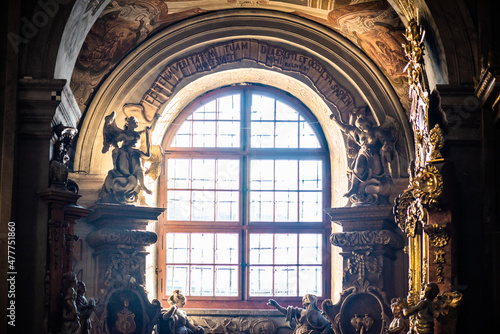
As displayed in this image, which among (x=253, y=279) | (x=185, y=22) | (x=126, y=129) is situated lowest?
(x=253, y=279)

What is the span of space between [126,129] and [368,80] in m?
3.61

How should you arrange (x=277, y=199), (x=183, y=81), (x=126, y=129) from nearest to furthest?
(x=126, y=129), (x=183, y=81), (x=277, y=199)

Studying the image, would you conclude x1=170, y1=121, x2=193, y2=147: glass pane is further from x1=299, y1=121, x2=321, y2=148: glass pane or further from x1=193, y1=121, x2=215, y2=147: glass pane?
x1=299, y1=121, x2=321, y2=148: glass pane

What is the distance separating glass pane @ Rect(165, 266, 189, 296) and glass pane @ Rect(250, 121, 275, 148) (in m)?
2.31

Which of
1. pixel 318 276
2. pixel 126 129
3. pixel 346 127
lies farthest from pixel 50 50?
pixel 318 276

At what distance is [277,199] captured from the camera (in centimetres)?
1617

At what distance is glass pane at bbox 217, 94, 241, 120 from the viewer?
1638 centimetres

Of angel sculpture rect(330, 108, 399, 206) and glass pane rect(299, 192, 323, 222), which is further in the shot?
glass pane rect(299, 192, 323, 222)

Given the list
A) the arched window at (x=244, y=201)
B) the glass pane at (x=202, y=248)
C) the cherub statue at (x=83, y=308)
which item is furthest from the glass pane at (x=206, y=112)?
the cherub statue at (x=83, y=308)

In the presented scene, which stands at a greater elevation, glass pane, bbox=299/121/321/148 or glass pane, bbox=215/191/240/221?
glass pane, bbox=299/121/321/148

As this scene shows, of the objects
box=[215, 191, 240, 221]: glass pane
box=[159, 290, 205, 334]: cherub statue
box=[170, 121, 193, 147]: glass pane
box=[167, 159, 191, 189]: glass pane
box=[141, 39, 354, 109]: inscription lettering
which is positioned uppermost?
box=[141, 39, 354, 109]: inscription lettering

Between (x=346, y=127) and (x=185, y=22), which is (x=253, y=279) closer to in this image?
(x=346, y=127)

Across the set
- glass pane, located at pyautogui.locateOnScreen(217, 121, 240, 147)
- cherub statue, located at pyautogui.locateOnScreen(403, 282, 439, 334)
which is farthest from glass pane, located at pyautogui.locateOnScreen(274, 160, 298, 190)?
cherub statue, located at pyautogui.locateOnScreen(403, 282, 439, 334)

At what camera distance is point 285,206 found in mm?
16141
